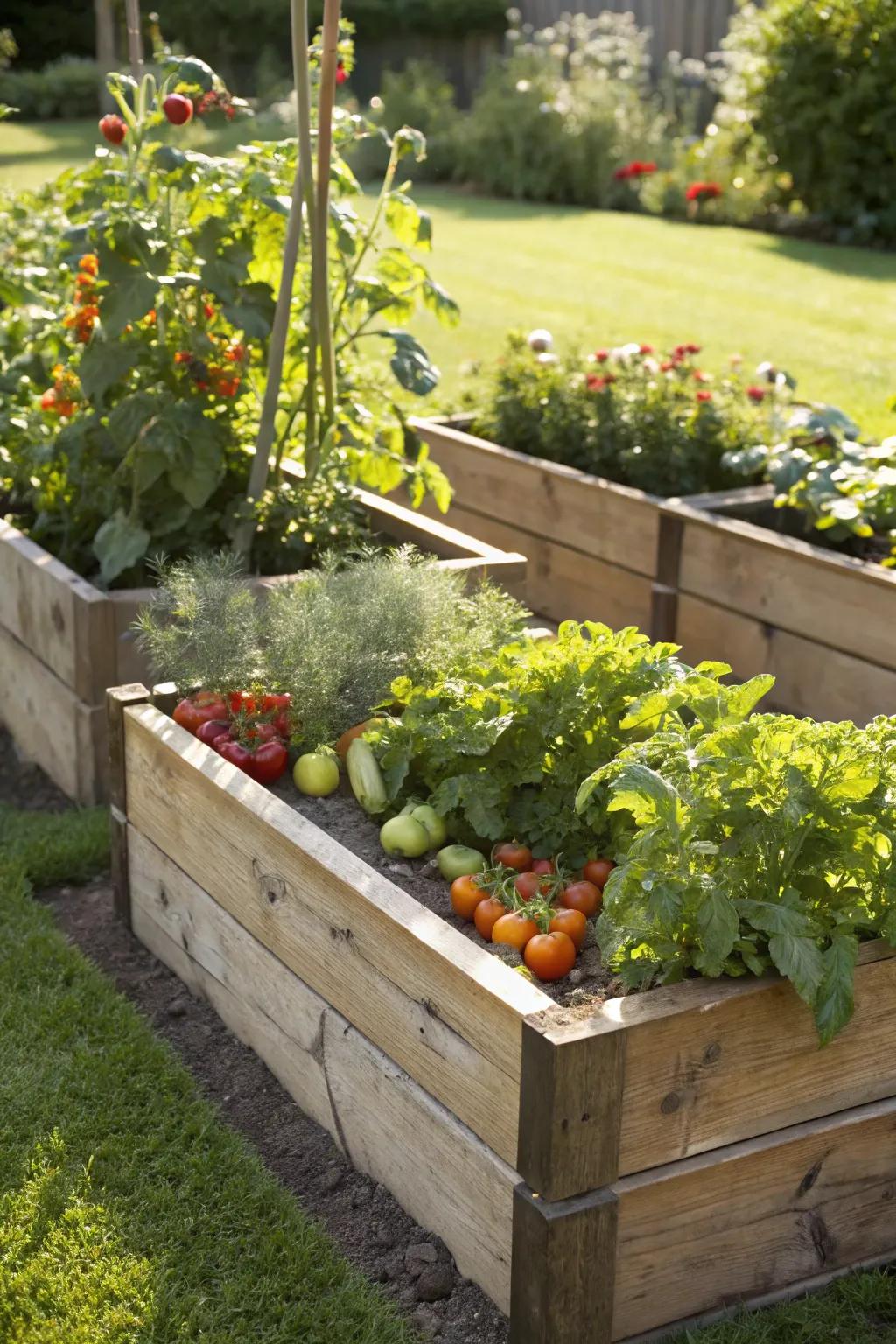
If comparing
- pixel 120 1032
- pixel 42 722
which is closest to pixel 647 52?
pixel 42 722

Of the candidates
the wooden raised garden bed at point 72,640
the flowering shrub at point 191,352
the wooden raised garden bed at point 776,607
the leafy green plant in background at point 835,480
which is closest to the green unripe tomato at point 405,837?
Result: the wooden raised garden bed at point 72,640

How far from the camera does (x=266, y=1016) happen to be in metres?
2.78

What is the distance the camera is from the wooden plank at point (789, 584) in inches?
150

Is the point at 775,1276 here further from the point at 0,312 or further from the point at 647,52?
the point at 647,52

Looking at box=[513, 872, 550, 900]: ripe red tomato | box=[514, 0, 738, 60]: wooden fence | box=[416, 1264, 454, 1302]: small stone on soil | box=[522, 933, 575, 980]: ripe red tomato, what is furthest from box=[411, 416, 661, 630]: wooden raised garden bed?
box=[514, 0, 738, 60]: wooden fence

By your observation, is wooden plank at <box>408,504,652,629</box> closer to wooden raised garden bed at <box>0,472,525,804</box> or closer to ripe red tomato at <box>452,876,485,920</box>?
wooden raised garden bed at <box>0,472,525,804</box>

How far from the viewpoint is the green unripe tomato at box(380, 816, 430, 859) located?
274 cm

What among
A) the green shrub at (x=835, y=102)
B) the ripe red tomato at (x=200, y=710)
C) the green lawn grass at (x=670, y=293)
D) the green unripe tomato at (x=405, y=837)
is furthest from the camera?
the green shrub at (x=835, y=102)

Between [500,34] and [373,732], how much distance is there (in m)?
15.8

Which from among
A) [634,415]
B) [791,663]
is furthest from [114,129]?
[791,663]

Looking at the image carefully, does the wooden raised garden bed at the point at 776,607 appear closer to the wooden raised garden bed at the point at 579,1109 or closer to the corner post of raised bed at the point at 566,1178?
the wooden raised garden bed at the point at 579,1109

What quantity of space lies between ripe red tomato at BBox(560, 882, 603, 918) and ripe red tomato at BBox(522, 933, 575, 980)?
158mm

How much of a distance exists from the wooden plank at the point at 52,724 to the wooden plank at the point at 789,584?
1675 millimetres

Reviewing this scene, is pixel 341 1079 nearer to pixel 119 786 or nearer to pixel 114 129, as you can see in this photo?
pixel 119 786
